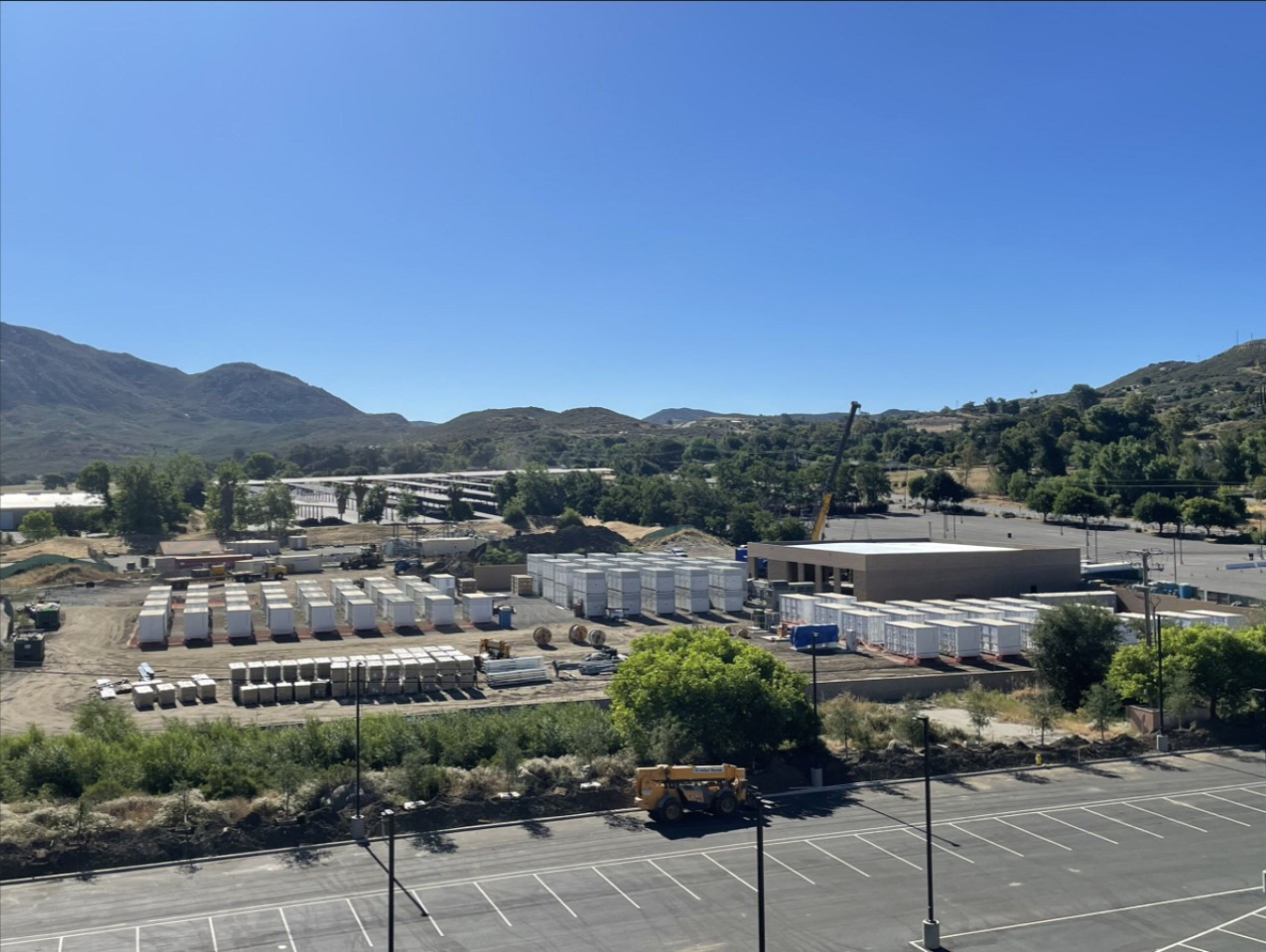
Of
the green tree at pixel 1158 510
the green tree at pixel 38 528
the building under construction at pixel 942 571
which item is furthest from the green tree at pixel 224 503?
the green tree at pixel 1158 510

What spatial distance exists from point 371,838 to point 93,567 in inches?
2823

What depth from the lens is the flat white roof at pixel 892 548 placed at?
6328cm

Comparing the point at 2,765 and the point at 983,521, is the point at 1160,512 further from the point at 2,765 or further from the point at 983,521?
the point at 2,765

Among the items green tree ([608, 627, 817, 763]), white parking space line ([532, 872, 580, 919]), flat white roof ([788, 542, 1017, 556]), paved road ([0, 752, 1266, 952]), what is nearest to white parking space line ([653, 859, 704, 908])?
paved road ([0, 752, 1266, 952])

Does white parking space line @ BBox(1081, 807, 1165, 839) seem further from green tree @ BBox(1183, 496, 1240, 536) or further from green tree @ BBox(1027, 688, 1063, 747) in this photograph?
green tree @ BBox(1183, 496, 1240, 536)

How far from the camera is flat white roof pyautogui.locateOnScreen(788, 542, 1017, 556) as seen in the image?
6328cm

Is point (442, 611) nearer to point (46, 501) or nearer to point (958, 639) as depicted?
point (958, 639)

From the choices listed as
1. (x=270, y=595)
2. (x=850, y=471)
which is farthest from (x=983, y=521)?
(x=270, y=595)

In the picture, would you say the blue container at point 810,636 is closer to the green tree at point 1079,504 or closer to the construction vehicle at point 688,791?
the construction vehicle at point 688,791

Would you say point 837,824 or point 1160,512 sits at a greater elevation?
point 1160,512

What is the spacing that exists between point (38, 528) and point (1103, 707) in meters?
109

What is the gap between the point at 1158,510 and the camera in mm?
94312

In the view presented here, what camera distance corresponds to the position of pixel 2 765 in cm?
2884

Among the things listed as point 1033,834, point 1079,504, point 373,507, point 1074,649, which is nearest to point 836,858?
point 1033,834
